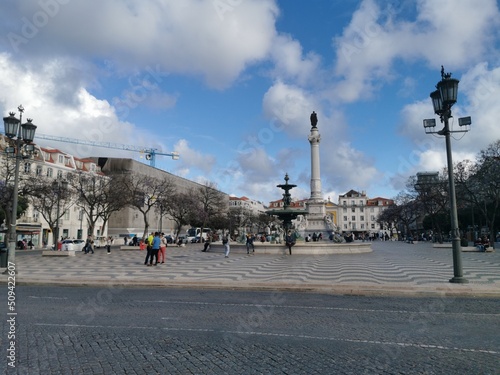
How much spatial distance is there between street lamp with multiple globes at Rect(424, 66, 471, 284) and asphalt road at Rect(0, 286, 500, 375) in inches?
97.0

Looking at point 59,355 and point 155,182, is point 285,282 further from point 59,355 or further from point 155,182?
point 155,182

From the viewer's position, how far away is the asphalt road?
4.91 m

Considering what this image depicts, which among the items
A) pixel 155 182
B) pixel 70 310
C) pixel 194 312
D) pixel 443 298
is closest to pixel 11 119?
pixel 70 310

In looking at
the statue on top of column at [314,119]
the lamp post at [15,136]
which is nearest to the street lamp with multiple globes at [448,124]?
the lamp post at [15,136]

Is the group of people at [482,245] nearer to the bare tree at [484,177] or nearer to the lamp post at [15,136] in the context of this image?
the bare tree at [484,177]

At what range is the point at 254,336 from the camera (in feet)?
20.8

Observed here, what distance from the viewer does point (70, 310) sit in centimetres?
876

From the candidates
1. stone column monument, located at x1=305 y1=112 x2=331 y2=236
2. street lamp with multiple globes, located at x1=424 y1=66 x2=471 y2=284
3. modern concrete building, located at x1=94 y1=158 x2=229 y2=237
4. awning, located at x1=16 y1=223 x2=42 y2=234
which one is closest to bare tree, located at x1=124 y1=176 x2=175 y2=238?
awning, located at x1=16 y1=223 x2=42 y2=234

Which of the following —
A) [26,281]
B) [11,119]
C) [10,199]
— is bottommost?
[26,281]

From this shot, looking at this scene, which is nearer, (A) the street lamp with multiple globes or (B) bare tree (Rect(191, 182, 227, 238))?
(A) the street lamp with multiple globes

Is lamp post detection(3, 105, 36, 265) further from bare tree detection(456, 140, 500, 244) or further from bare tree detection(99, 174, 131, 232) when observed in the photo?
bare tree detection(456, 140, 500, 244)

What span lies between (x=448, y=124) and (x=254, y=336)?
422 inches

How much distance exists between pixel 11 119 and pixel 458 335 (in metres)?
17.3

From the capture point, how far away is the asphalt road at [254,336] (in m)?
4.91
